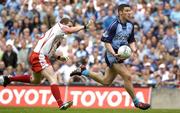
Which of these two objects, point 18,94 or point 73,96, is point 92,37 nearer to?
point 73,96

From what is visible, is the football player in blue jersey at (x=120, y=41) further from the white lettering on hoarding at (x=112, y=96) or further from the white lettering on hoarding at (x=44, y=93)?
the white lettering on hoarding at (x=44, y=93)

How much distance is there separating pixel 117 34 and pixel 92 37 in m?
8.28

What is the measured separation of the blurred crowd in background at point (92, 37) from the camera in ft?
78.1

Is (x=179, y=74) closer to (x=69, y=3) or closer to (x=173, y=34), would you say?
(x=173, y=34)

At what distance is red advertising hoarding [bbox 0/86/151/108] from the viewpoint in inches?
883

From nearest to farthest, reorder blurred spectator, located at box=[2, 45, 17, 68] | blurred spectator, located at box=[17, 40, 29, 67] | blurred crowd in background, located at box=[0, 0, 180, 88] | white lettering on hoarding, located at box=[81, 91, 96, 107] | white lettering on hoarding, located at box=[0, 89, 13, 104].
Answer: white lettering on hoarding, located at box=[0, 89, 13, 104] < white lettering on hoarding, located at box=[81, 91, 96, 107] < blurred crowd in background, located at box=[0, 0, 180, 88] < blurred spectator, located at box=[2, 45, 17, 68] < blurred spectator, located at box=[17, 40, 29, 67]

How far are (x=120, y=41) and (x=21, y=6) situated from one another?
1040 centimetres

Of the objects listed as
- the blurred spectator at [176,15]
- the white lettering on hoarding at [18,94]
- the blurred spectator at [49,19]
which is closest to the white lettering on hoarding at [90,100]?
the white lettering on hoarding at [18,94]

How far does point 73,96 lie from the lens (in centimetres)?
2264

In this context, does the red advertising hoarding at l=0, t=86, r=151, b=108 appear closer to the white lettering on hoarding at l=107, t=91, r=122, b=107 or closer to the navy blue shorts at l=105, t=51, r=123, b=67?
the white lettering on hoarding at l=107, t=91, r=122, b=107

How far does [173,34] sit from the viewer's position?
2541 cm

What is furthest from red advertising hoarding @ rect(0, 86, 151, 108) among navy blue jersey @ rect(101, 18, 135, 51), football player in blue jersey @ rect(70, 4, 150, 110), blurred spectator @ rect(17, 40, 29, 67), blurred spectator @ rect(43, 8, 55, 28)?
navy blue jersey @ rect(101, 18, 135, 51)

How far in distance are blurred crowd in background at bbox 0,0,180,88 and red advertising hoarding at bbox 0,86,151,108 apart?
38 centimetres

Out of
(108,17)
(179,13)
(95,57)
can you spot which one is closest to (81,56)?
(95,57)
